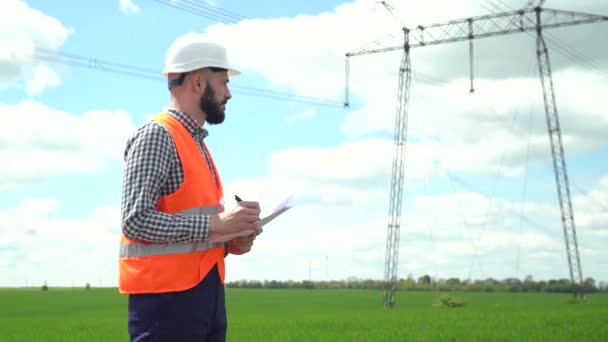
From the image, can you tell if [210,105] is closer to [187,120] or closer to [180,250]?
[187,120]

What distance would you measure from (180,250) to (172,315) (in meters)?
0.26

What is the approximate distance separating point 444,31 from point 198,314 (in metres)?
31.6

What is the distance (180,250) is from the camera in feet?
10.3

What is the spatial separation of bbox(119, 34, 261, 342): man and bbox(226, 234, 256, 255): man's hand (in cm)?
9

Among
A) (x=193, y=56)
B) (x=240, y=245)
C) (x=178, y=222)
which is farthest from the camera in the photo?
(x=240, y=245)

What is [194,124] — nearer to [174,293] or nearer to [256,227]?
[256,227]

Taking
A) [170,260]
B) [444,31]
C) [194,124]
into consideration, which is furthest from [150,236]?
[444,31]

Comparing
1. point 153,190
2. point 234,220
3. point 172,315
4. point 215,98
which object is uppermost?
point 215,98

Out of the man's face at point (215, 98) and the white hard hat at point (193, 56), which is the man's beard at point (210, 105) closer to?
the man's face at point (215, 98)

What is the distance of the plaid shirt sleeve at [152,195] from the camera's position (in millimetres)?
3059

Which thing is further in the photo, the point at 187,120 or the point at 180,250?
the point at 187,120

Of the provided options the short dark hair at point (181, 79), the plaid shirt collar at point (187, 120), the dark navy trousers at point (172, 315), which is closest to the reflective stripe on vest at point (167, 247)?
the dark navy trousers at point (172, 315)

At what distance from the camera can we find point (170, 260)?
3131mm

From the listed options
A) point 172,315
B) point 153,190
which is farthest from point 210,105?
point 172,315
